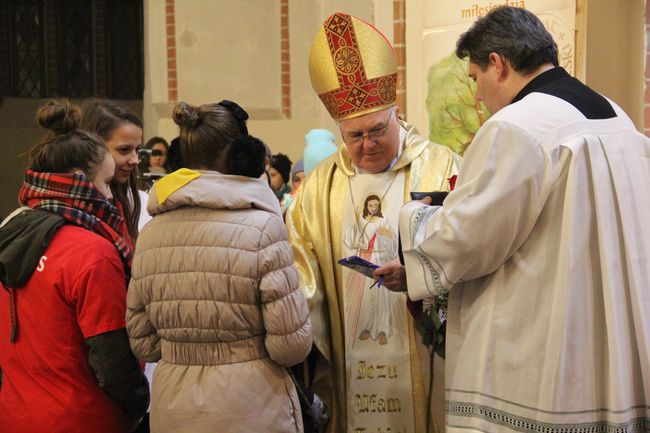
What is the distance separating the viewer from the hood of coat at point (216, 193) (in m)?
2.31

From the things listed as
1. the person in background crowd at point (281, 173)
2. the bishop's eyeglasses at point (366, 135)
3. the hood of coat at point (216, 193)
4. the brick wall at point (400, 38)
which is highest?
the brick wall at point (400, 38)

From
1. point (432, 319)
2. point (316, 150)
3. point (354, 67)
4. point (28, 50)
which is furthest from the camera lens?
point (28, 50)

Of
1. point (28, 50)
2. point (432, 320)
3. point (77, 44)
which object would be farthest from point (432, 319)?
point (28, 50)

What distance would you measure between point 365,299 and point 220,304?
853 millimetres

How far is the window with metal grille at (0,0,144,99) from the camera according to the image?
979 cm

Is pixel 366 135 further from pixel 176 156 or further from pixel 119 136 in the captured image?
pixel 119 136

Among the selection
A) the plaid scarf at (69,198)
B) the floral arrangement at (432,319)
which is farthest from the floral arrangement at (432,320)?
the plaid scarf at (69,198)

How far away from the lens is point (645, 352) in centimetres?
217

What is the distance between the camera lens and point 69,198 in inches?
98.2

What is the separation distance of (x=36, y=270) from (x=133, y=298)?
0.30 m

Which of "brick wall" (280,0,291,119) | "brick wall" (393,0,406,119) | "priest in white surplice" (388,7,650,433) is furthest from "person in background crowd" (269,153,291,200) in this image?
"priest in white surplice" (388,7,650,433)

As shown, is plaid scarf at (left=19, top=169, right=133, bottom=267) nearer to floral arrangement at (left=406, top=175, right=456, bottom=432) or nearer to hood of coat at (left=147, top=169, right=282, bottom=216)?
hood of coat at (left=147, top=169, right=282, bottom=216)

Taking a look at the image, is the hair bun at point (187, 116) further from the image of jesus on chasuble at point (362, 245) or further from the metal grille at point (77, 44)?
the metal grille at point (77, 44)

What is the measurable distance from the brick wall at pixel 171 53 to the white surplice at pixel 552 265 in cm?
585
